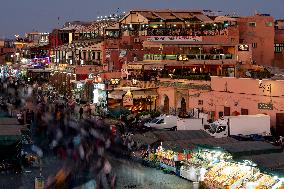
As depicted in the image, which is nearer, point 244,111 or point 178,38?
point 244,111

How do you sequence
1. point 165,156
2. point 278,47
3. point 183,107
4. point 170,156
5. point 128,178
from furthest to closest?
point 278,47 < point 183,107 < point 165,156 < point 170,156 < point 128,178

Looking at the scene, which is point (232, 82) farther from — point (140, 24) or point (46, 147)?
point (140, 24)

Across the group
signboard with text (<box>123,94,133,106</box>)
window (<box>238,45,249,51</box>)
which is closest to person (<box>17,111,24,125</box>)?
signboard with text (<box>123,94,133,106</box>)

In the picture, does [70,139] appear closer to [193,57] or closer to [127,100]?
[127,100]

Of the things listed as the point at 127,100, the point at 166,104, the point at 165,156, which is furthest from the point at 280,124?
the point at 127,100

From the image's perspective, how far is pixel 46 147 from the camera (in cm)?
2025

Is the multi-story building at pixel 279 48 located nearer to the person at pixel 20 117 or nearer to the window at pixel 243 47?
the window at pixel 243 47

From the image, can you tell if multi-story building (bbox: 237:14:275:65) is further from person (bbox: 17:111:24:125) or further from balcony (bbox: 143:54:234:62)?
person (bbox: 17:111:24:125)

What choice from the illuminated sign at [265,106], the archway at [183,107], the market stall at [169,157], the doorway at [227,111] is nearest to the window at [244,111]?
the illuminated sign at [265,106]

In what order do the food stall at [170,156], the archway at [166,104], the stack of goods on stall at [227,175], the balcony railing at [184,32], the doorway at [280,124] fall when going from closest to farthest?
the stack of goods on stall at [227,175], the food stall at [170,156], the doorway at [280,124], the archway at [166,104], the balcony railing at [184,32]

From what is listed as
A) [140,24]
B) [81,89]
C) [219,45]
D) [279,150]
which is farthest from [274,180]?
[140,24]

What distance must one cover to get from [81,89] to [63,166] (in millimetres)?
20094

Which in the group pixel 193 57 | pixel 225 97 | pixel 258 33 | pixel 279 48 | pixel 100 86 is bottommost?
pixel 225 97

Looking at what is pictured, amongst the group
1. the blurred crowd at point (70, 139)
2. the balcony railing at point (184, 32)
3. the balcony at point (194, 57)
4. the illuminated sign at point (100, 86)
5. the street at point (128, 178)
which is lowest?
the street at point (128, 178)
